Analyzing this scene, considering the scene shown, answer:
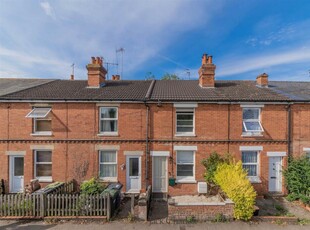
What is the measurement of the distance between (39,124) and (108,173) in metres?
5.65

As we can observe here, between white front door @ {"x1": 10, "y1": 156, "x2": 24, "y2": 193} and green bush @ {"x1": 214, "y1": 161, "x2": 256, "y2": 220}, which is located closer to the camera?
green bush @ {"x1": 214, "y1": 161, "x2": 256, "y2": 220}

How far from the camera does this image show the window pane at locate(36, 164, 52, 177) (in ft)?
38.2

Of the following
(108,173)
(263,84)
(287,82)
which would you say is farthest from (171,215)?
(287,82)

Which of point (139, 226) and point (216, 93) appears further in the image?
point (216, 93)

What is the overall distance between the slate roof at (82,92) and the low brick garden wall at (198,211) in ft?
21.6

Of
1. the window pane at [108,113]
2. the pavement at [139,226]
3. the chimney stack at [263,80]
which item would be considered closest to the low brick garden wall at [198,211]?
the pavement at [139,226]

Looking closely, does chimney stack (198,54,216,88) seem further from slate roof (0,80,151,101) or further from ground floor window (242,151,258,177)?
ground floor window (242,151,258,177)

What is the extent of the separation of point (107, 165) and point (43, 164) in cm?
422

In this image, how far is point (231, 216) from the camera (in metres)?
8.13

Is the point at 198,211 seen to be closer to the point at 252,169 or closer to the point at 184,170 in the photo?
the point at 184,170

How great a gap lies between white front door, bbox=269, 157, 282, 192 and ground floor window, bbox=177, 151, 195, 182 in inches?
201

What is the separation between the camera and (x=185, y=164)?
37.4ft

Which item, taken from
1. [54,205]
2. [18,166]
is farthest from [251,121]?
[18,166]

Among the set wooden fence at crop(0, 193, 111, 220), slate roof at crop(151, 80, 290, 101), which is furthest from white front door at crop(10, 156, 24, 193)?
slate roof at crop(151, 80, 290, 101)
